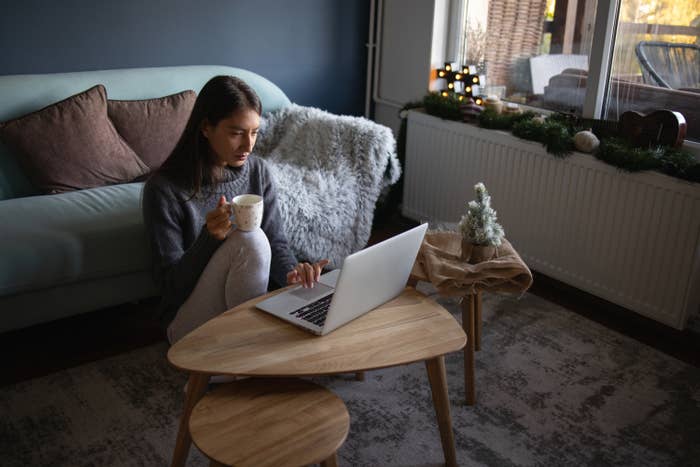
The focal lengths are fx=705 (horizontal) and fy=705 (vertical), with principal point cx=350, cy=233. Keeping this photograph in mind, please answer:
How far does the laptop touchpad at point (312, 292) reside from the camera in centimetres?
171

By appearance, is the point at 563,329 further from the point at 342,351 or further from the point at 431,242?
the point at 342,351

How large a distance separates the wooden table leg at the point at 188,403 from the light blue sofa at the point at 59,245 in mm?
863

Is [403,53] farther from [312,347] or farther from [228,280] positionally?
[312,347]

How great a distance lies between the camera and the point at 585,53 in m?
3.08

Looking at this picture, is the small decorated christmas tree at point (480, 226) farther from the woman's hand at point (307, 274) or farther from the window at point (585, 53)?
the window at point (585, 53)

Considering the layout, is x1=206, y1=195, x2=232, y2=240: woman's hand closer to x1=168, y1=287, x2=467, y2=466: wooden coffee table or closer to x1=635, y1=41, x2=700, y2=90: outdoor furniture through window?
x1=168, y1=287, x2=467, y2=466: wooden coffee table

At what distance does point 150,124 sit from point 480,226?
1.51 m

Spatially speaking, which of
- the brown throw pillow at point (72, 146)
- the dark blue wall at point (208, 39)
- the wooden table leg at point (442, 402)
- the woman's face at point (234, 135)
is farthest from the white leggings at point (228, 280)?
the dark blue wall at point (208, 39)

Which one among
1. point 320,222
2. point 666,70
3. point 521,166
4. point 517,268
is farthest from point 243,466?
point 666,70

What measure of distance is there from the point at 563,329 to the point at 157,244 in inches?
59.6

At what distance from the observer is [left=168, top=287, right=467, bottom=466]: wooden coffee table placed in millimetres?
1445

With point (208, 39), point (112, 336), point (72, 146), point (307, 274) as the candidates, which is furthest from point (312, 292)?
point (208, 39)

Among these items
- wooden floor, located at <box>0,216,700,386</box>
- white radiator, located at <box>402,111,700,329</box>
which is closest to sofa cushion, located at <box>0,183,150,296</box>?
wooden floor, located at <box>0,216,700,386</box>

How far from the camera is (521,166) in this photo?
301 centimetres
